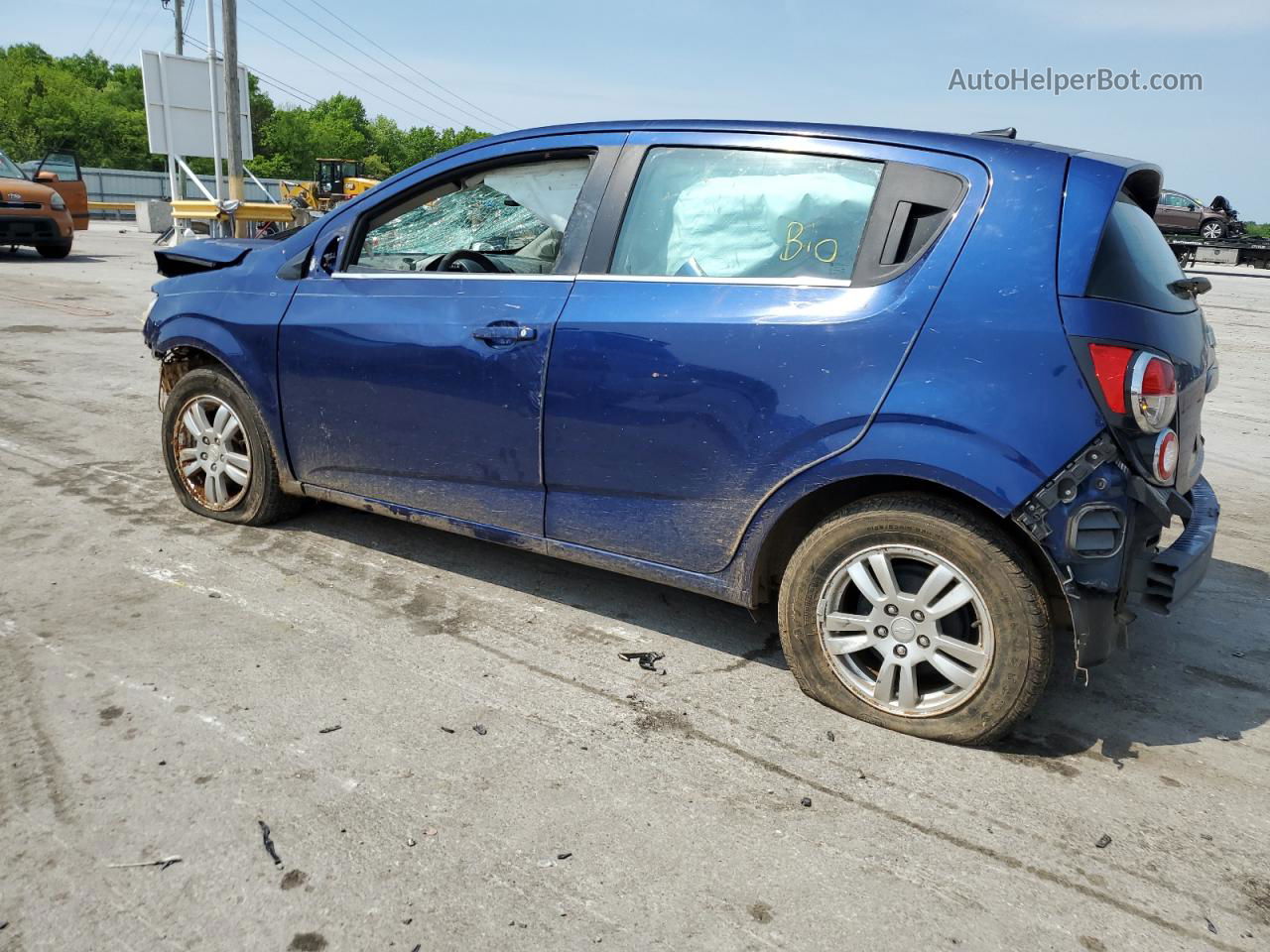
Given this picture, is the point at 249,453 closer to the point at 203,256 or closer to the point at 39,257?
the point at 203,256

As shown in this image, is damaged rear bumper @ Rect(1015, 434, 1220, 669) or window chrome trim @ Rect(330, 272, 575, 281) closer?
damaged rear bumper @ Rect(1015, 434, 1220, 669)

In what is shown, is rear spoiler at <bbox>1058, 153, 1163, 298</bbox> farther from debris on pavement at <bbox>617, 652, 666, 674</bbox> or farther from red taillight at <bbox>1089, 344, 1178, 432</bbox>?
debris on pavement at <bbox>617, 652, 666, 674</bbox>

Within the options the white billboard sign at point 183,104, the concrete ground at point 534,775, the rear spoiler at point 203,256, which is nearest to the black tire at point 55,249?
the white billboard sign at point 183,104

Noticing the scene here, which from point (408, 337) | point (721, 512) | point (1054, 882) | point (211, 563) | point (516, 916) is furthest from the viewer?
point (211, 563)

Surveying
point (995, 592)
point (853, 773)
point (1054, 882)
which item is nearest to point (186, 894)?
point (853, 773)

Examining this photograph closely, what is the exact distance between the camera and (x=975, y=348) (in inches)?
115

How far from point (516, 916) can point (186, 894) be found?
75cm

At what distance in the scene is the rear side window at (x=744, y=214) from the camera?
3219 millimetres

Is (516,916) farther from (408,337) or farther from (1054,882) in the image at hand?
(408,337)

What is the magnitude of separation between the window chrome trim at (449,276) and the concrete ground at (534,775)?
4.06 feet

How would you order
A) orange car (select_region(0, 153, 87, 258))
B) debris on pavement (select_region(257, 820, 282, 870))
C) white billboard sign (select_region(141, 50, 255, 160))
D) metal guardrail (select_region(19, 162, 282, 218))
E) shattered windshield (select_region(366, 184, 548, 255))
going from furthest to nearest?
metal guardrail (select_region(19, 162, 282, 218)) < white billboard sign (select_region(141, 50, 255, 160)) < orange car (select_region(0, 153, 87, 258)) < shattered windshield (select_region(366, 184, 548, 255)) < debris on pavement (select_region(257, 820, 282, 870))

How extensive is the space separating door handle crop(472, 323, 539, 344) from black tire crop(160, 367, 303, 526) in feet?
4.54

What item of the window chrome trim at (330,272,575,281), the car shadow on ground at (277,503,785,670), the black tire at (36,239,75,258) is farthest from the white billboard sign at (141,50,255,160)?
the window chrome trim at (330,272,575,281)

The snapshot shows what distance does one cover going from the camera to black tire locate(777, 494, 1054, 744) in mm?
2943
